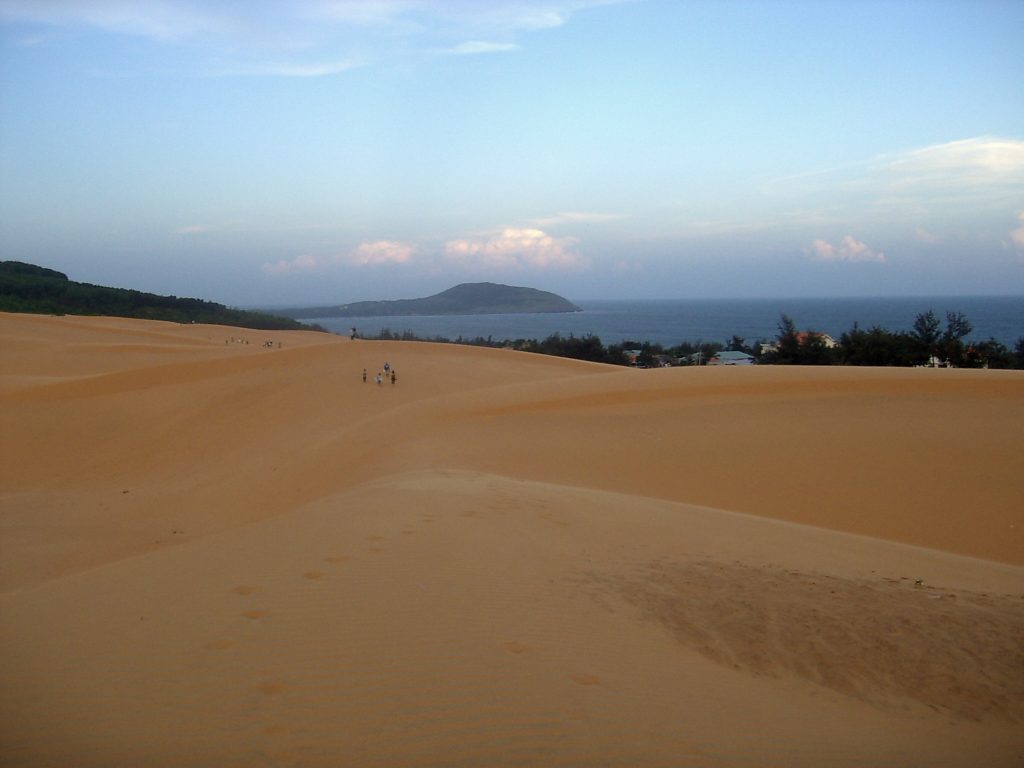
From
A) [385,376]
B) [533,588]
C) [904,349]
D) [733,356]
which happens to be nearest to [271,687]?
[533,588]

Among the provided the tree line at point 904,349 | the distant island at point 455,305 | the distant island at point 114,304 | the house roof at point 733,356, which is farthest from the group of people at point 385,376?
the distant island at point 455,305

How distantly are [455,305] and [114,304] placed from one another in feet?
284

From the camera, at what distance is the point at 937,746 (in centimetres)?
345

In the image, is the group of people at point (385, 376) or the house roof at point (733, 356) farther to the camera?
the house roof at point (733, 356)

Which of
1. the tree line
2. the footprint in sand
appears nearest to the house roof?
the tree line

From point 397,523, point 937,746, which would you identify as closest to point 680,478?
point 397,523

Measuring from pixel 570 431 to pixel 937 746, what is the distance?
31.2ft

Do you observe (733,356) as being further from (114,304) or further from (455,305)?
(455,305)

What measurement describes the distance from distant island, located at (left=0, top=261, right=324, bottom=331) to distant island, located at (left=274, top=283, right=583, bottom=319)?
209ft

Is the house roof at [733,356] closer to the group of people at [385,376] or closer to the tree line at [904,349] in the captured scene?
the tree line at [904,349]

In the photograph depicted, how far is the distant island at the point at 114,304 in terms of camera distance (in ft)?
159

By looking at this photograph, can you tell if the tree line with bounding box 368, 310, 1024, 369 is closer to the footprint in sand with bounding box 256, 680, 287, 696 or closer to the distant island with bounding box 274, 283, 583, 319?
the footprint in sand with bounding box 256, 680, 287, 696

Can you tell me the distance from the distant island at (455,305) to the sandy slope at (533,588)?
116 metres

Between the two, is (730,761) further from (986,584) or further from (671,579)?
(986,584)
